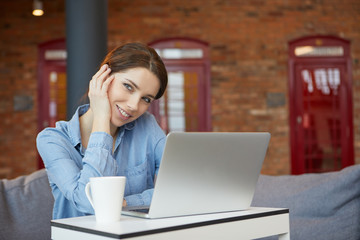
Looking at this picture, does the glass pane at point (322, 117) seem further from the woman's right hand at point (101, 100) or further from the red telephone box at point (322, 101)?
the woman's right hand at point (101, 100)

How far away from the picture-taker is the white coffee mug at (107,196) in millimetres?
932

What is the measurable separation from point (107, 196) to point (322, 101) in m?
5.74

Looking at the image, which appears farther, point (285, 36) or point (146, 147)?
point (285, 36)

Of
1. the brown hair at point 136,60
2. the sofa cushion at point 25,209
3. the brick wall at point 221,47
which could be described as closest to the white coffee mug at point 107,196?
the brown hair at point 136,60

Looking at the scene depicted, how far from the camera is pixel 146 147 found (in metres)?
1.61

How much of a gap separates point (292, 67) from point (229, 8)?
1.26 m

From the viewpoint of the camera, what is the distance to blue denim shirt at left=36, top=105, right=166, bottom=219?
126 cm

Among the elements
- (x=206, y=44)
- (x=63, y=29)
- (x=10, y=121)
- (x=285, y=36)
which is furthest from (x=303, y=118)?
(x=10, y=121)

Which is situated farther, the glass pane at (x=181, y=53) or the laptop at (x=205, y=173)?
the glass pane at (x=181, y=53)

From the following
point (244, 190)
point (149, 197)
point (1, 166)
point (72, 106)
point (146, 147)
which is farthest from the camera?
point (1, 166)

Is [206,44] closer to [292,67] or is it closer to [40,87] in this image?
[292,67]

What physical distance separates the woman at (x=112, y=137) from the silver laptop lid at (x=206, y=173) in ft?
1.04

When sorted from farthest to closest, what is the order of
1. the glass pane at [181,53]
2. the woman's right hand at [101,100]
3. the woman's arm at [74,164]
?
the glass pane at [181,53] < the woman's right hand at [101,100] < the woman's arm at [74,164]

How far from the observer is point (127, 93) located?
4.83 feet
